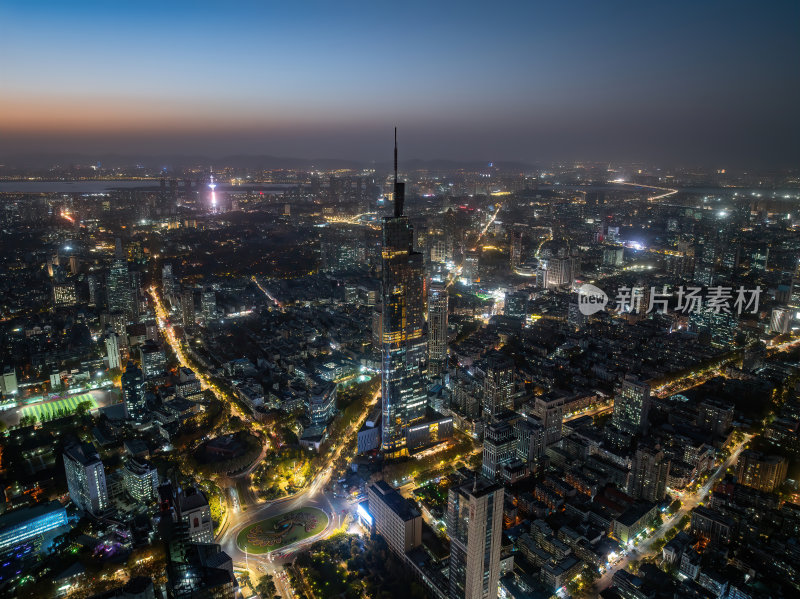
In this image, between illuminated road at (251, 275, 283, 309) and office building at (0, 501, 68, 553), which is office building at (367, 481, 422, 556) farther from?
illuminated road at (251, 275, 283, 309)

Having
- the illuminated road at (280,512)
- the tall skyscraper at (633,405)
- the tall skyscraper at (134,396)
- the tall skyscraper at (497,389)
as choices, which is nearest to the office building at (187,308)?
the tall skyscraper at (134,396)

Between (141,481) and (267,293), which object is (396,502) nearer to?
(141,481)

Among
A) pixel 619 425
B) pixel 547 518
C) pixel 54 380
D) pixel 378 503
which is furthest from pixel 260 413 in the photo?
pixel 619 425

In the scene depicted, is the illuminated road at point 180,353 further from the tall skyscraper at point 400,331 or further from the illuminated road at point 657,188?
the illuminated road at point 657,188

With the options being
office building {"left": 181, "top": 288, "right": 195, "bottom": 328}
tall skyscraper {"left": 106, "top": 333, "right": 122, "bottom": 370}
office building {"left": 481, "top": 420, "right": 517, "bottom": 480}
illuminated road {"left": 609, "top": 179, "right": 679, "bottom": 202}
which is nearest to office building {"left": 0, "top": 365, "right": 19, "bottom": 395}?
tall skyscraper {"left": 106, "top": 333, "right": 122, "bottom": 370}

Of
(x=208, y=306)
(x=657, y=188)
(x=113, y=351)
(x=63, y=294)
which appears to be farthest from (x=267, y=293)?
(x=657, y=188)

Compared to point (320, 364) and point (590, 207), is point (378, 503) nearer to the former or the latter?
point (320, 364)
